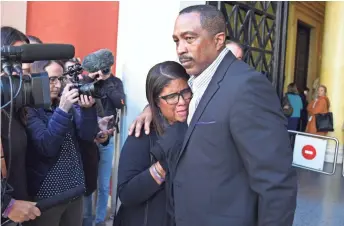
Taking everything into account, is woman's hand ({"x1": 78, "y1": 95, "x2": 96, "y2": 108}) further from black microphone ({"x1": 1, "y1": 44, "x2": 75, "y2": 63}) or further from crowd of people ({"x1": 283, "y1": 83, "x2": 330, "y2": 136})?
crowd of people ({"x1": 283, "y1": 83, "x2": 330, "y2": 136})

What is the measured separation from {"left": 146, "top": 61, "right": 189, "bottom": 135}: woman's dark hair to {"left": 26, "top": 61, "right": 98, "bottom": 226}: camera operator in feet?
1.44

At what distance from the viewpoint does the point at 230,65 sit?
5.70 feet

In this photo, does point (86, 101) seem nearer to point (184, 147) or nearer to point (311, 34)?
point (184, 147)

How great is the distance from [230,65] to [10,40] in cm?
131

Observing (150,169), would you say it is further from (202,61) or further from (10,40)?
(10,40)

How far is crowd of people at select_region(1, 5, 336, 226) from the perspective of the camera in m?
1.59

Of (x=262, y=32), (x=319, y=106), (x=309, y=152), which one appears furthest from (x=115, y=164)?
(x=319, y=106)

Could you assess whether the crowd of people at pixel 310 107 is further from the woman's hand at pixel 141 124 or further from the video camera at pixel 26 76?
the video camera at pixel 26 76

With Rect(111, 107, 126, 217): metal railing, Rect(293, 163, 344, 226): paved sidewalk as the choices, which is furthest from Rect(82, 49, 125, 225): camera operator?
Rect(293, 163, 344, 226): paved sidewalk

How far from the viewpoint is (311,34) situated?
1498cm

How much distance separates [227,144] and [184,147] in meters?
0.21

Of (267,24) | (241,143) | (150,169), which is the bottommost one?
(150,169)

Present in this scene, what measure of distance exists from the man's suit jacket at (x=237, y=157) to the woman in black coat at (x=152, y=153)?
13.1 inches

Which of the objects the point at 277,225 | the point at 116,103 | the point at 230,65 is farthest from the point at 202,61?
the point at 116,103
